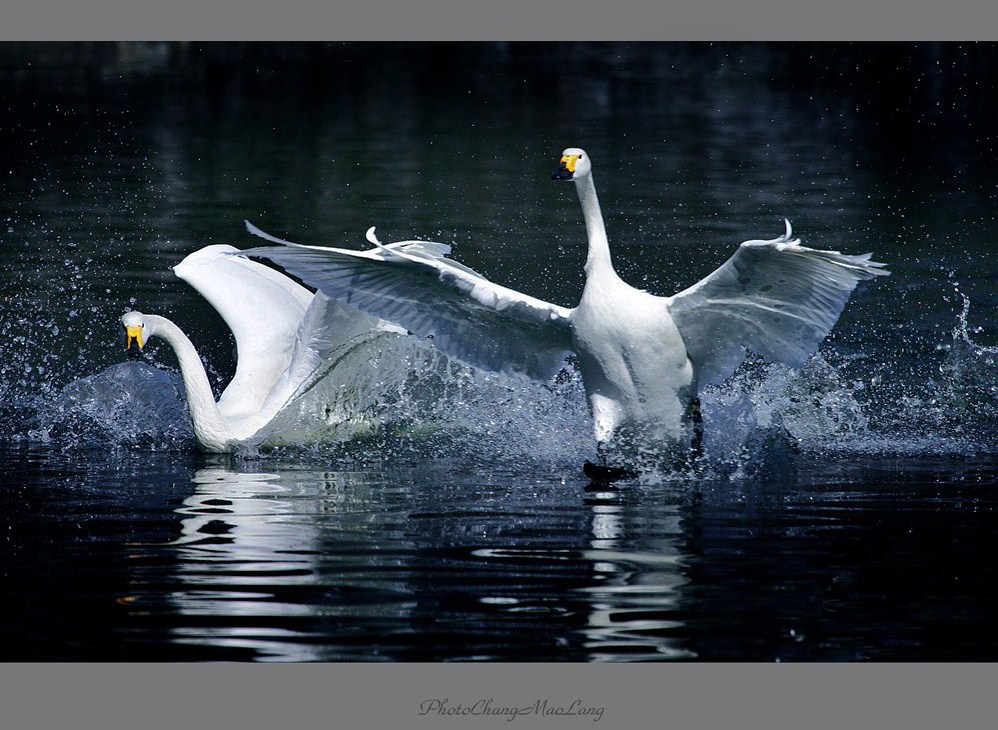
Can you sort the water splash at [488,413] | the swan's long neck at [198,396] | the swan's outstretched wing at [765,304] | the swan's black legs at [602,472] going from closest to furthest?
the swan's outstretched wing at [765,304] < the swan's black legs at [602,472] < the water splash at [488,413] < the swan's long neck at [198,396]

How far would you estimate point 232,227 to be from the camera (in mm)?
19656

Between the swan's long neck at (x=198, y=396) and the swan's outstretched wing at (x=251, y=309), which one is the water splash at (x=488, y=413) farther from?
the swan's outstretched wing at (x=251, y=309)

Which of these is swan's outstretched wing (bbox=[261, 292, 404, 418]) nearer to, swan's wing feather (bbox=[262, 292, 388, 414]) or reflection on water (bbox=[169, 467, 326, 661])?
swan's wing feather (bbox=[262, 292, 388, 414])

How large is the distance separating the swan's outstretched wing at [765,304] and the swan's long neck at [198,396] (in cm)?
327

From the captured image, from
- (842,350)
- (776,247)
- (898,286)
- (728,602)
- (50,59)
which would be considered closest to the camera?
(728,602)

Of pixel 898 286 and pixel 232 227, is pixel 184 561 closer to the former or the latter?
pixel 898 286

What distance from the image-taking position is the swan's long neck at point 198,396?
11.4 m

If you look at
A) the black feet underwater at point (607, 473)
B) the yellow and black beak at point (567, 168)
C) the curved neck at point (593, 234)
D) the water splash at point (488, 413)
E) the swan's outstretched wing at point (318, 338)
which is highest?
the yellow and black beak at point (567, 168)

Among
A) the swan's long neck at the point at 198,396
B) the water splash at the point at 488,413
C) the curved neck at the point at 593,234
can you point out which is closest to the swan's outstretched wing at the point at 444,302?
the curved neck at the point at 593,234

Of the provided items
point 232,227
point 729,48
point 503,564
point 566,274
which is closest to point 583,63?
point 729,48

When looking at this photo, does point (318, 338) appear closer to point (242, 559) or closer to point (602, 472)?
point (602, 472)

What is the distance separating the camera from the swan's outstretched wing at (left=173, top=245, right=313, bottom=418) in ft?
40.3

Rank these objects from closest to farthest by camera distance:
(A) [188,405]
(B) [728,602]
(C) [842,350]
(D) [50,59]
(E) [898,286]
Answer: (B) [728,602] < (A) [188,405] < (C) [842,350] < (E) [898,286] < (D) [50,59]

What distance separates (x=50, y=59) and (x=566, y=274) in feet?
79.1
